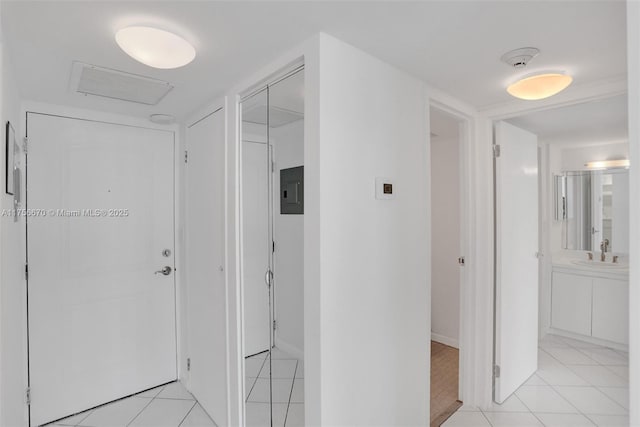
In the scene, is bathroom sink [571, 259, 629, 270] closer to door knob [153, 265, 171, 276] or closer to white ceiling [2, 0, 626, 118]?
white ceiling [2, 0, 626, 118]

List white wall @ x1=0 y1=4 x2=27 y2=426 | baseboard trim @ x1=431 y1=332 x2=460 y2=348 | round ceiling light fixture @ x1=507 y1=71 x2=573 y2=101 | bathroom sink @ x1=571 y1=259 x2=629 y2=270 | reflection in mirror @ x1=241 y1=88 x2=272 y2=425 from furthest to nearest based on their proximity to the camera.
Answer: baseboard trim @ x1=431 y1=332 x2=460 y2=348
bathroom sink @ x1=571 y1=259 x2=629 y2=270
reflection in mirror @ x1=241 y1=88 x2=272 y2=425
round ceiling light fixture @ x1=507 y1=71 x2=573 y2=101
white wall @ x1=0 y1=4 x2=27 y2=426

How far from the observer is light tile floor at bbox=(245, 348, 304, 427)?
Answer: 1.68 metres

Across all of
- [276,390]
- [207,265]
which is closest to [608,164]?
[276,390]

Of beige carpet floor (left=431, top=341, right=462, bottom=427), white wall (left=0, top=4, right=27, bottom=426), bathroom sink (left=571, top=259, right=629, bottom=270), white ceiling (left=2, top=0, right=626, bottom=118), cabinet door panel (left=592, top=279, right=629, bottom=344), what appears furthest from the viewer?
bathroom sink (left=571, top=259, right=629, bottom=270)

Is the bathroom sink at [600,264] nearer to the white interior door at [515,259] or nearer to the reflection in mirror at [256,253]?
the white interior door at [515,259]

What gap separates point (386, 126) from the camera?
1.73 m

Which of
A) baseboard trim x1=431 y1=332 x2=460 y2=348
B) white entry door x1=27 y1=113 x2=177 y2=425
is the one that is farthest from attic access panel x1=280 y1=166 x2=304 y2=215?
baseboard trim x1=431 y1=332 x2=460 y2=348

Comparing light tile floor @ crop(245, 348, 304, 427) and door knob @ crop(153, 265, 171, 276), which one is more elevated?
door knob @ crop(153, 265, 171, 276)

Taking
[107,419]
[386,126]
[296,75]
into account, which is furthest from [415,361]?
[107,419]

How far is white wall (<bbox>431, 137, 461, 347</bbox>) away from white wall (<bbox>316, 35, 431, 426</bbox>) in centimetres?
183

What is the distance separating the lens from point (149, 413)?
245 centimetres

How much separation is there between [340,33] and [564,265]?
12.2ft

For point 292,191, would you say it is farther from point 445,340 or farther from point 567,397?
point 445,340

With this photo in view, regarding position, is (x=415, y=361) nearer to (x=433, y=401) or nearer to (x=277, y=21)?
(x=433, y=401)
